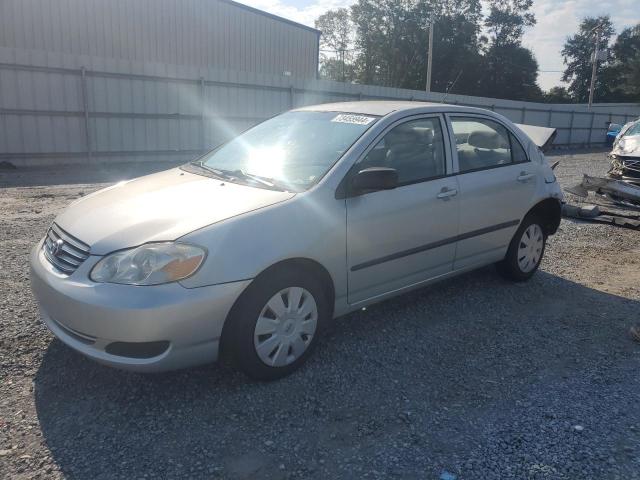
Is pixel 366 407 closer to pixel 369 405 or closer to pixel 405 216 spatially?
pixel 369 405

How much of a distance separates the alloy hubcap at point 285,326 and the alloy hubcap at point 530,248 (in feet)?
8.60

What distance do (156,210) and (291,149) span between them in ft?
3.79

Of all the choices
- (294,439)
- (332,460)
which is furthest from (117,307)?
(332,460)

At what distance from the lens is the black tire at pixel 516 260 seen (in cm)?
494

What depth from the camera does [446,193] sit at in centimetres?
407

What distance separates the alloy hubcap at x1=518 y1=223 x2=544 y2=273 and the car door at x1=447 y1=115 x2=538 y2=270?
0.24 metres

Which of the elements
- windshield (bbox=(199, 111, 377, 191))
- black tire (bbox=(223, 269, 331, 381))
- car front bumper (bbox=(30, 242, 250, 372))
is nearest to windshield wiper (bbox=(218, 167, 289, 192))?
windshield (bbox=(199, 111, 377, 191))

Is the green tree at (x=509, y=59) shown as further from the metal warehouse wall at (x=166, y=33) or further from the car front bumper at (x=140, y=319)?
the car front bumper at (x=140, y=319)

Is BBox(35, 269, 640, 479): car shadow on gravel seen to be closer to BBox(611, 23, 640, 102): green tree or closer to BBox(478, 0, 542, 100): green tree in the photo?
BBox(478, 0, 542, 100): green tree

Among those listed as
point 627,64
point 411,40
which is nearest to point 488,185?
point 411,40

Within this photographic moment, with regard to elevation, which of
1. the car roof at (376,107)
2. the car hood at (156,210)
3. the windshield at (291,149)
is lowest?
the car hood at (156,210)

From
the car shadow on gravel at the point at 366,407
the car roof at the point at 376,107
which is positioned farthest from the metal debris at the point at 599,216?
the car roof at the point at 376,107

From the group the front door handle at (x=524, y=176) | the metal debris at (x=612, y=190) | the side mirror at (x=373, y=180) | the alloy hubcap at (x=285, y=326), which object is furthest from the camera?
the metal debris at (x=612, y=190)

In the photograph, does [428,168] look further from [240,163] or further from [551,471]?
[551,471]
